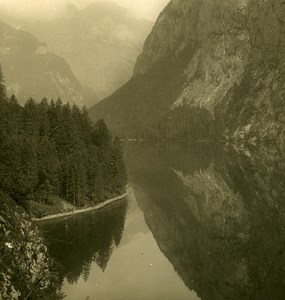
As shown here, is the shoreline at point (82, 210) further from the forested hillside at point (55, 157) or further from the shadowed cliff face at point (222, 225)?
the shadowed cliff face at point (222, 225)

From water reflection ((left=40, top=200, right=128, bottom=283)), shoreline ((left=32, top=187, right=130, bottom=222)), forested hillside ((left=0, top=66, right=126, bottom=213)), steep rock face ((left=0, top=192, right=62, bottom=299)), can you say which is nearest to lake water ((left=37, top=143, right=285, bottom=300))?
water reflection ((left=40, top=200, right=128, bottom=283))

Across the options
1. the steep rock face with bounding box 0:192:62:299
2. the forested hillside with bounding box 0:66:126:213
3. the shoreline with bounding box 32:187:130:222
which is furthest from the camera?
the shoreline with bounding box 32:187:130:222

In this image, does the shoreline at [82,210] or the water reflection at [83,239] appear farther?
the shoreline at [82,210]

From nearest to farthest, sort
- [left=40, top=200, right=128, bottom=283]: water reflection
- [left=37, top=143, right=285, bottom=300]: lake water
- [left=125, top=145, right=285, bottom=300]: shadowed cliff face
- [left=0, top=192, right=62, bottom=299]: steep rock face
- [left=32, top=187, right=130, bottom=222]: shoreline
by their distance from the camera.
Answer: [left=0, top=192, right=62, bottom=299]: steep rock face → [left=37, top=143, right=285, bottom=300]: lake water → [left=125, top=145, right=285, bottom=300]: shadowed cliff face → [left=40, top=200, right=128, bottom=283]: water reflection → [left=32, top=187, right=130, bottom=222]: shoreline

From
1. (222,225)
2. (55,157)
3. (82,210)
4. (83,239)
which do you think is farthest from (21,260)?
(55,157)

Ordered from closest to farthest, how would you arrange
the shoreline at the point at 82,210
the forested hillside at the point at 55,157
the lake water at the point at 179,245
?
the lake water at the point at 179,245 < the forested hillside at the point at 55,157 < the shoreline at the point at 82,210

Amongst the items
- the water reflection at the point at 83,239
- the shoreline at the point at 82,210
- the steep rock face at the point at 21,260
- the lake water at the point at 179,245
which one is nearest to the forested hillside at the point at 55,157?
the shoreline at the point at 82,210

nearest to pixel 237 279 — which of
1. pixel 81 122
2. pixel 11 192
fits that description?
pixel 11 192

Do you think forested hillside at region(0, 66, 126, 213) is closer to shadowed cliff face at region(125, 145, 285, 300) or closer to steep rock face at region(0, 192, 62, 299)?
shadowed cliff face at region(125, 145, 285, 300)
